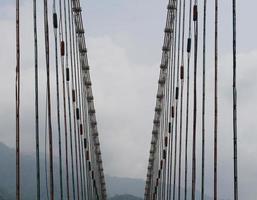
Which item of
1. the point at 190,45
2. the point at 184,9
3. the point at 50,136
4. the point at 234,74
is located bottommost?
the point at 50,136

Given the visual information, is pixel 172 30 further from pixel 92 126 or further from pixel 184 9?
pixel 92 126

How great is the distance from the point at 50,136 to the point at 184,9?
14.9 m

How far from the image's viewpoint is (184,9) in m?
36.3

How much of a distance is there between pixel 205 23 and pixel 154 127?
155 feet

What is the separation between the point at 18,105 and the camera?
21.3 metres

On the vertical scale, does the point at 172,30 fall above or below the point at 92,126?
above

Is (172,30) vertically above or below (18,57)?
above

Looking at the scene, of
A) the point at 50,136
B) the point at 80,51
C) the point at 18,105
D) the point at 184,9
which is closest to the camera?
the point at 18,105

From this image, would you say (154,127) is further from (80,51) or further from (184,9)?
(184,9)

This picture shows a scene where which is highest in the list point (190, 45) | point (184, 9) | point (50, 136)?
point (184, 9)

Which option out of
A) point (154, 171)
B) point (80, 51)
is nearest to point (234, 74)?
point (80, 51)

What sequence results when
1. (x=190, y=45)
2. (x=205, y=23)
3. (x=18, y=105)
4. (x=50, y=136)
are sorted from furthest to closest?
(x=190, y=45), (x=205, y=23), (x=50, y=136), (x=18, y=105)

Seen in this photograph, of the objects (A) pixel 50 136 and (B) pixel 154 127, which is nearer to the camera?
(A) pixel 50 136

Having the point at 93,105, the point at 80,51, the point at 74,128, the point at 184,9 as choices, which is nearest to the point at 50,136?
the point at 184,9
